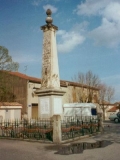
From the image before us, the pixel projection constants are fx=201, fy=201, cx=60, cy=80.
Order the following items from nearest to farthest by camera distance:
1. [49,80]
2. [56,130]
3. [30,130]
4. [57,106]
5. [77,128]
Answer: [56,130]
[30,130]
[77,128]
[57,106]
[49,80]

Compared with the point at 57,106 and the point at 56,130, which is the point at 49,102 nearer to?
the point at 57,106

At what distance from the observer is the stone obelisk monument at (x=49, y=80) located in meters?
13.9

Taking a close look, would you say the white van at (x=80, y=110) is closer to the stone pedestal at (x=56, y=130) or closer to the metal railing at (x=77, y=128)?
the metal railing at (x=77, y=128)

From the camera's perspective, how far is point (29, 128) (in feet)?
41.9

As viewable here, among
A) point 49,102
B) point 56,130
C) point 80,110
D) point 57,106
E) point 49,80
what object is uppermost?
point 49,80

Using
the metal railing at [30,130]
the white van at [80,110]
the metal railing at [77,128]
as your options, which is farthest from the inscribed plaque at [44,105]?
the white van at [80,110]

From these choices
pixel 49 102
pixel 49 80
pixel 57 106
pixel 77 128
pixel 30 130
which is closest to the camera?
pixel 30 130

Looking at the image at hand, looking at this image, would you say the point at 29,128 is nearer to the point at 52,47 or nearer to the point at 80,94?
the point at 52,47

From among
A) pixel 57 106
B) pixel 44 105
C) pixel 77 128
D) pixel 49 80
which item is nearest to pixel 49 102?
pixel 44 105

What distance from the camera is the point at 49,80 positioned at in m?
14.5

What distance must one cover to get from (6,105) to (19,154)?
20.6m

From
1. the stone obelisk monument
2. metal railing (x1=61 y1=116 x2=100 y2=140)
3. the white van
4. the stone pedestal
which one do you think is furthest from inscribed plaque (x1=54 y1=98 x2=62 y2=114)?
the white van

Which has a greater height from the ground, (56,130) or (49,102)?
(49,102)

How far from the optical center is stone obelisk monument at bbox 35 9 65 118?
547 inches
